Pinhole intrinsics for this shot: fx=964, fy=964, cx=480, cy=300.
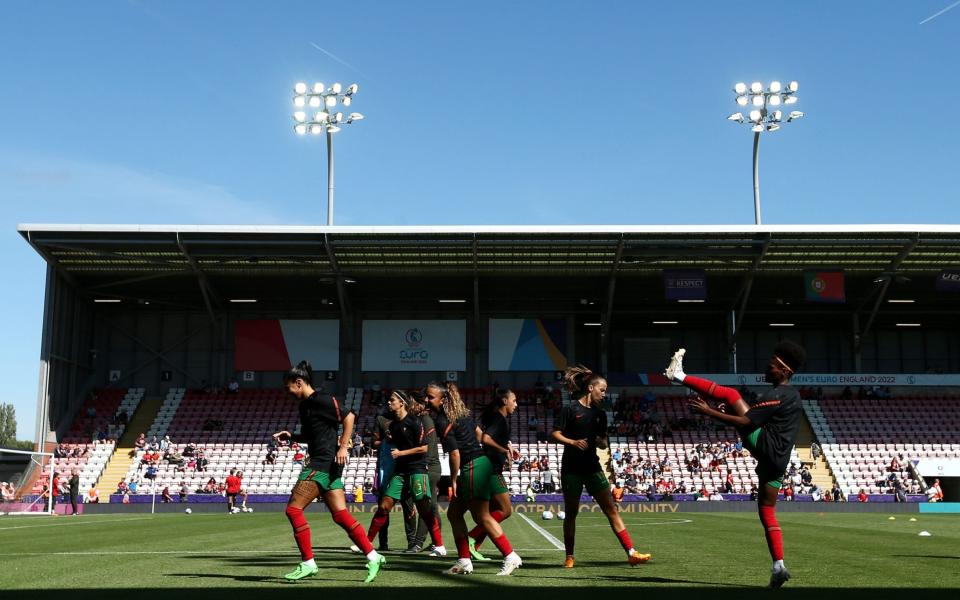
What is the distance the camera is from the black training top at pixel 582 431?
10336mm

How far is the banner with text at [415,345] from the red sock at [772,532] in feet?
135

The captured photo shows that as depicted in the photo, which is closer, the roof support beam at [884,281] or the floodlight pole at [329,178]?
the roof support beam at [884,281]

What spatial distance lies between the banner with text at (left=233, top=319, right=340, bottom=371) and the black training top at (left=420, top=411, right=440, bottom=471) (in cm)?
3762

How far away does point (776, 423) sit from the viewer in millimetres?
8789

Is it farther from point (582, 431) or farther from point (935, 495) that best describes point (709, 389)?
point (935, 495)

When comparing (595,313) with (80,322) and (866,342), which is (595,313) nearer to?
(866,342)

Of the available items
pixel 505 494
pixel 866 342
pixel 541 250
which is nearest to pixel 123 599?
pixel 505 494

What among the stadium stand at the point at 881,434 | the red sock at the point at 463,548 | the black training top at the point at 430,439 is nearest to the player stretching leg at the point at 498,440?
the red sock at the point at 463,548

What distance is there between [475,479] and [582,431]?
128cm

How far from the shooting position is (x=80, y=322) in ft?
160

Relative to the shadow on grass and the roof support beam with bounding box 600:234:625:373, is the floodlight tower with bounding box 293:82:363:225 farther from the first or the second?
the shadow on grass

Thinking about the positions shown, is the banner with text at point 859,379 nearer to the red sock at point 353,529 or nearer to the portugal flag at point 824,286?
the portugal flag at point 824,286

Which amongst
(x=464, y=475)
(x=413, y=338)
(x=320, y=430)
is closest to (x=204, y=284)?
(x=413, y=338)

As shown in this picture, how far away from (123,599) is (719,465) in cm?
3831
